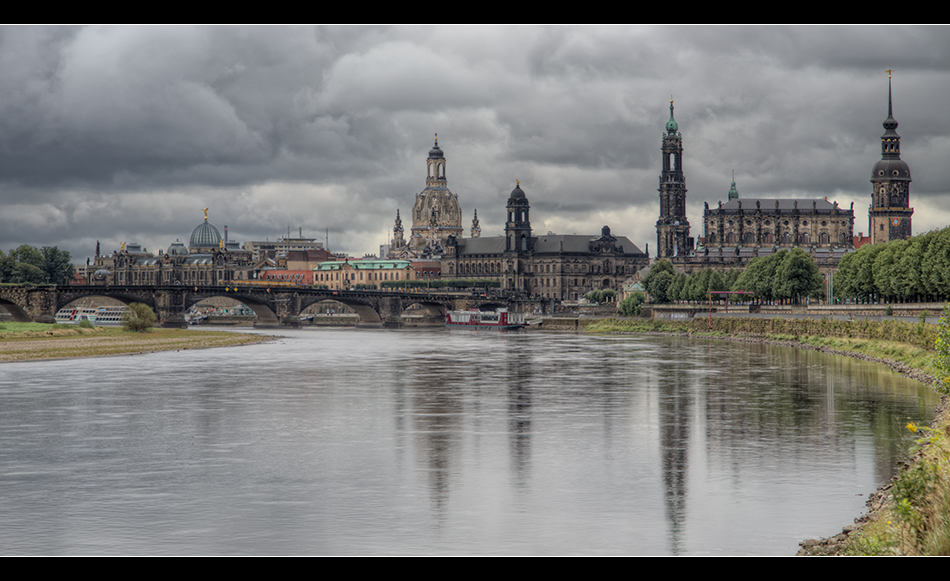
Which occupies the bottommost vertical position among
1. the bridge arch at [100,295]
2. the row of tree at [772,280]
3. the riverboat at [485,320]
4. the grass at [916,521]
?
the grass at [916,521]

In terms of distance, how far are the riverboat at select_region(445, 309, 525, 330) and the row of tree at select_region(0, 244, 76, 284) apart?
64.2 metres

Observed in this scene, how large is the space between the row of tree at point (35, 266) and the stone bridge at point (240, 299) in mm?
25714

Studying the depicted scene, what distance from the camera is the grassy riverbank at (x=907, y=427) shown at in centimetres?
1380

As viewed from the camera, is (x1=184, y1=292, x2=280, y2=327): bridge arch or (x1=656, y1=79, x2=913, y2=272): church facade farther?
(x1=656, y1=79, x2=913, y2=272): church facade

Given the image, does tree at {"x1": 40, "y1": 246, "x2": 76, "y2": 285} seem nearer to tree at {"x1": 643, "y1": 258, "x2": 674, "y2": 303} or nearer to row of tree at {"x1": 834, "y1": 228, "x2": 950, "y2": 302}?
tree at {"x1": 643, "y1": 258, "x2": 674, "y2": 303}

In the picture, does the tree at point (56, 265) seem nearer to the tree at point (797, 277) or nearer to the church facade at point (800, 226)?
the church facade at point (800, 226)

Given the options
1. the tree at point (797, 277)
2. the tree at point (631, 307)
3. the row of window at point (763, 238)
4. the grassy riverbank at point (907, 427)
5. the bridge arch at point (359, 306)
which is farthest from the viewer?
the row of window at point (763, 238)

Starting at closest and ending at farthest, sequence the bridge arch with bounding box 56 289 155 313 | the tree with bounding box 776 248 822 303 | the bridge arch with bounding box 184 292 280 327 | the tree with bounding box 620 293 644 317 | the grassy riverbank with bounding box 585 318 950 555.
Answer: the grassy riverbank with bounding box 585 318 950 555 < the tree with bounding box 776 248 822 303 < the bridge arch with bounding box 56 289 155 313 < the bridge arch with bounding box 184 292 280 327 < the tree with bounding box 620 293 644 317

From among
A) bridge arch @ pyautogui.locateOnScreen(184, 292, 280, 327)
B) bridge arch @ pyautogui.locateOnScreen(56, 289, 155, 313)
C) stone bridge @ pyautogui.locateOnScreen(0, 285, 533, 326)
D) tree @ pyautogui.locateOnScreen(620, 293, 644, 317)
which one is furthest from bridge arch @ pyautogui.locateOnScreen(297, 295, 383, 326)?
tree @ pyautogui.locateOnScreen(620, 293, 644, 317)

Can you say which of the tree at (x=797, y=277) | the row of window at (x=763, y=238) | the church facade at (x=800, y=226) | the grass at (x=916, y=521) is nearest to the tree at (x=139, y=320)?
the tree at (x=797, y=277)

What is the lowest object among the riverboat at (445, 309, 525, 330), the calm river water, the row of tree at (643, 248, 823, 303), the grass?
the calm river water

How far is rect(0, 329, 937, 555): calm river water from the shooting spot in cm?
1766

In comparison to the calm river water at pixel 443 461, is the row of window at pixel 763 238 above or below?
above
